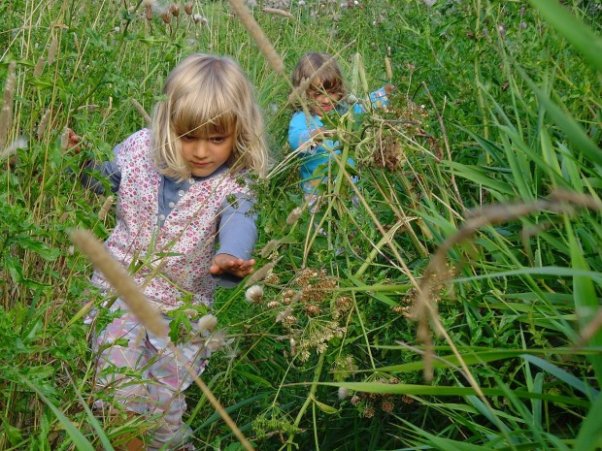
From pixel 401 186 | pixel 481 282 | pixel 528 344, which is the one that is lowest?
pixel 528 344

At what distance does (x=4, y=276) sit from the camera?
2008mm

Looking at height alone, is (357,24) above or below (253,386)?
above

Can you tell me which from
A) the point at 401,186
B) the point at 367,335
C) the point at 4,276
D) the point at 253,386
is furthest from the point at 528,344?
the point at 4,276

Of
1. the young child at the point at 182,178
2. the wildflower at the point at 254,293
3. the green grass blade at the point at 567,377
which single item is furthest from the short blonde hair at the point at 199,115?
the green grass blade at the point at 567,377

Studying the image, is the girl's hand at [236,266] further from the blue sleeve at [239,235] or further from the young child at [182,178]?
the young child at [182,178]

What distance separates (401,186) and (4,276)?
919mm

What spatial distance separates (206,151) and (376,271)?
883 millimetres

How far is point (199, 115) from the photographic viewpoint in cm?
302

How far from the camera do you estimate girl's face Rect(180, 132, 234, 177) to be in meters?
2.95

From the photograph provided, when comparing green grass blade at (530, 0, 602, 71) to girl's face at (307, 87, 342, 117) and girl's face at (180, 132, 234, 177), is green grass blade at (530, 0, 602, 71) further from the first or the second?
girl's face at (180, 132, 234, 177)

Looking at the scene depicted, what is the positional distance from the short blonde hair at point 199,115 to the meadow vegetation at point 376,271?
0.98 feet

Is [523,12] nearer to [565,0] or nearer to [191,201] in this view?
[565,0]

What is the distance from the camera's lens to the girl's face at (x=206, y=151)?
9.66 ft

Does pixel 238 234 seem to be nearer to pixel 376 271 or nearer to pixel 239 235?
pixel 239 235
